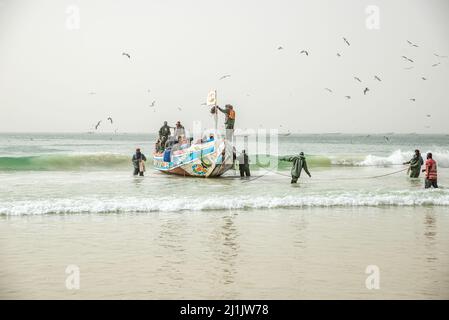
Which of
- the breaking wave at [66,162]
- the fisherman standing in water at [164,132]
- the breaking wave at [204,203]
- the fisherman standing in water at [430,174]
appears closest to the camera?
the breaking wave at [204,203]

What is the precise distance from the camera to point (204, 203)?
600 inches

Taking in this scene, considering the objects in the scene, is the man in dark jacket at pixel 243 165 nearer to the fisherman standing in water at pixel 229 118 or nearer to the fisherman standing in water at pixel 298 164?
the fisherman standing in water at pixel 229 118

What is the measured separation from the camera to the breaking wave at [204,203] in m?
14.5

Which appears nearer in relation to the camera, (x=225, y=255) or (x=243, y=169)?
(x=225, y=255)

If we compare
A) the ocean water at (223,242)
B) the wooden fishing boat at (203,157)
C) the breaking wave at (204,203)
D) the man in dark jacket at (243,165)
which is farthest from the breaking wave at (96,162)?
the breaking wave at (204,203)

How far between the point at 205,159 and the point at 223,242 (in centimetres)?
1417

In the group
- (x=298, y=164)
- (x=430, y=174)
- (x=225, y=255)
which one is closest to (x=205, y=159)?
(x=298, y=164)

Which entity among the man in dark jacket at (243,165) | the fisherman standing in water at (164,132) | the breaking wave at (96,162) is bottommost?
the breaking wave at (96,162)

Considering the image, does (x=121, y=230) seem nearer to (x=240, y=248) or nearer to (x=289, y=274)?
(x=240, y=248)

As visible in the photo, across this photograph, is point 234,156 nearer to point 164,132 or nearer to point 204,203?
point 164,132

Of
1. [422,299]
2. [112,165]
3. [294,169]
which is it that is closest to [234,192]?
[294,169]

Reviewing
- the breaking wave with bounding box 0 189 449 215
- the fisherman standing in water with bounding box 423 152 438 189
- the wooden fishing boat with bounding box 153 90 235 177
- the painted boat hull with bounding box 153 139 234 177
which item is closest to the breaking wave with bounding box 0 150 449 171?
the wooden fishing boat with bounding box 153 90 235 177

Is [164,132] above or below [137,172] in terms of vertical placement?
above

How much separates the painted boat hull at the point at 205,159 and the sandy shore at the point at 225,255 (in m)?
10.2
